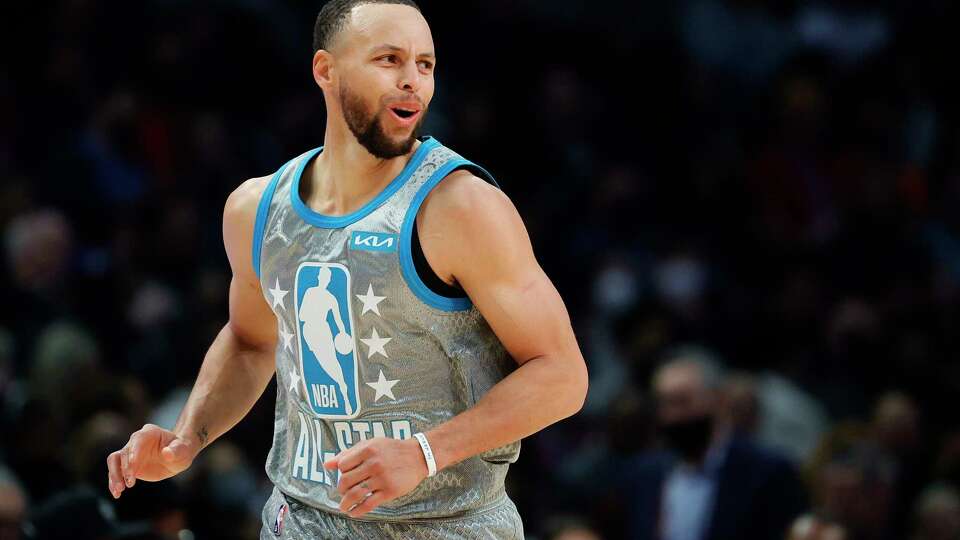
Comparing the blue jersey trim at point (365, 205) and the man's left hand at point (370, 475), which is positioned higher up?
the blue jersey trim at point (365, 205)

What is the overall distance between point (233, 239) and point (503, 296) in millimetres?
860

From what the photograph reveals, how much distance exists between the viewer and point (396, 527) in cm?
368

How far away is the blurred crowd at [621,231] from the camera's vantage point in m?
7.11

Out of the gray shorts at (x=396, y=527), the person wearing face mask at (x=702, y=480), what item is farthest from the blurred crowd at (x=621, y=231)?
the gray shorts at (x=396, y=527)

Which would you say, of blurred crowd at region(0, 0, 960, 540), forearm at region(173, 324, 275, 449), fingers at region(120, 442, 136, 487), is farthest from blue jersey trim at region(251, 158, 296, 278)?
blurred crowd at region(0, 0, 960, 540)

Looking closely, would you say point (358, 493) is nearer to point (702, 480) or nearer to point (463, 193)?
point (463, 193)

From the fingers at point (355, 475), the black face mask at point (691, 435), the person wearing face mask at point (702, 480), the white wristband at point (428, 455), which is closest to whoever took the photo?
the fingers at point (355, 475)

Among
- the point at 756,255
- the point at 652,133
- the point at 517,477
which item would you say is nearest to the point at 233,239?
the point at 517,477

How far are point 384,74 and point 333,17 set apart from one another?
0.23m

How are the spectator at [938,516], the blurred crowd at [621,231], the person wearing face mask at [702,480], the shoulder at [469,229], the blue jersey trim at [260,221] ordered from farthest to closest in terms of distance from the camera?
the spectator at [938,516] → the blurred crowd at [621,231] → the person wearing face mask at [702,480] → the blue jersey trim at [260,221] → the shoulder at [469,229]

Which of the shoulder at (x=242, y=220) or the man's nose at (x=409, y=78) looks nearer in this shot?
the man's nose at (x=409, y=78)

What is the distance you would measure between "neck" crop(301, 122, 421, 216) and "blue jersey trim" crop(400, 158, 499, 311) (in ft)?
0.42

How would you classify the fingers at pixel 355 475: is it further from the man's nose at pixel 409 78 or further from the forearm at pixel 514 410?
the man's nose at pixel 409 78

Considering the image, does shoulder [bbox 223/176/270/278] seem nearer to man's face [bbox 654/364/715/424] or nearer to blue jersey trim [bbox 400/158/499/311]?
blue jersey trim [bbox 400/158/499/311]
